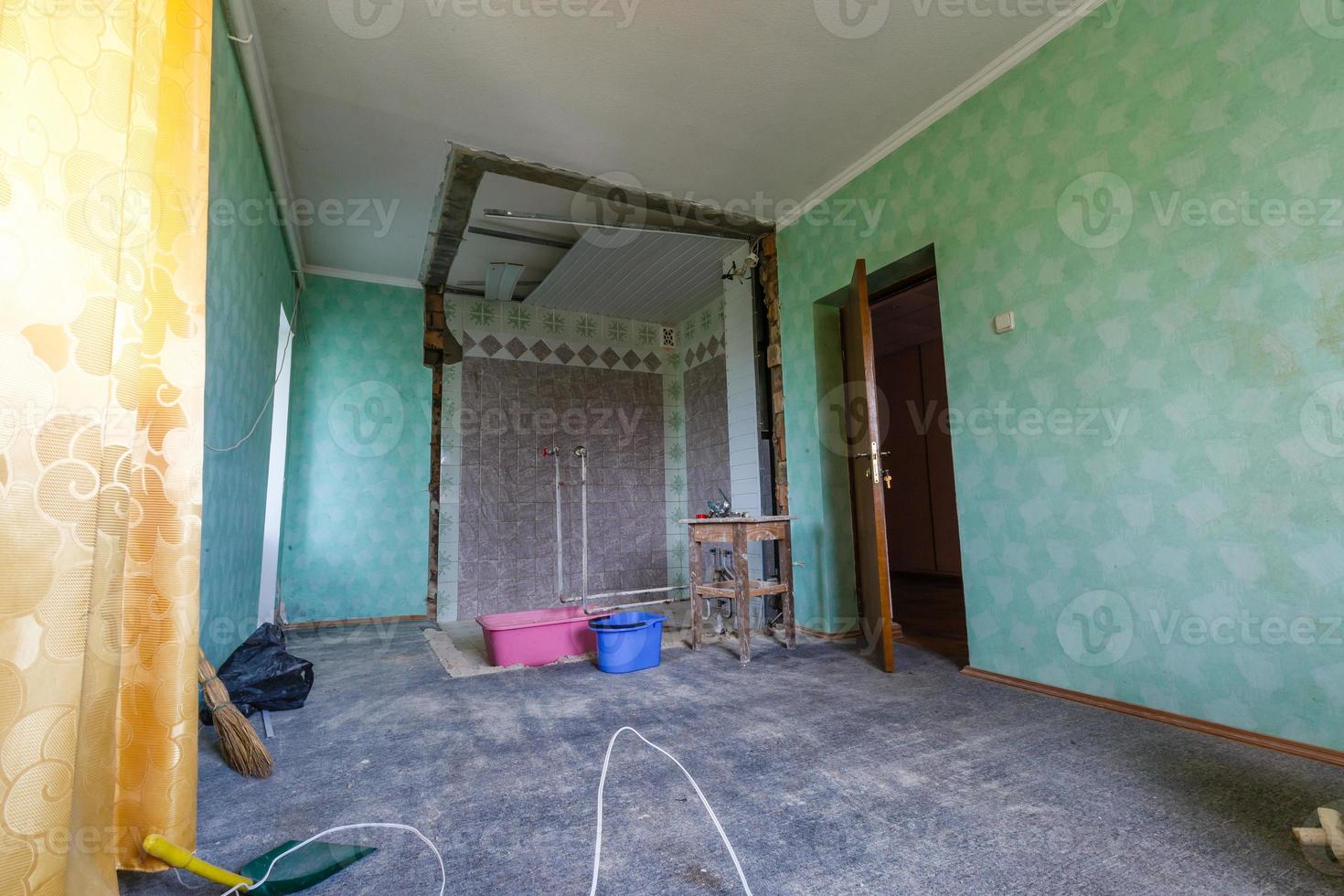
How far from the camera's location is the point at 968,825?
131cm

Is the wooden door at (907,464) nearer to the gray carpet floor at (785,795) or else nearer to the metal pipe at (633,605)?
the metal pipe at (633,605)

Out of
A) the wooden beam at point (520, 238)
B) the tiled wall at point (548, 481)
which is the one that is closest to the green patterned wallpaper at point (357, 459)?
the tiled wall at point (548, 481)

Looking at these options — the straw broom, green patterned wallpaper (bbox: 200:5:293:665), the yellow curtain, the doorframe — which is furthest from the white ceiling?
the straw broom

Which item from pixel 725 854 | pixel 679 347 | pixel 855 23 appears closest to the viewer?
pixel 725 854

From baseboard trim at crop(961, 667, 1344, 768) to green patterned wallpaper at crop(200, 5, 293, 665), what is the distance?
3110mm

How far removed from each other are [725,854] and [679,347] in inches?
197

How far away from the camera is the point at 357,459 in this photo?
174 inches

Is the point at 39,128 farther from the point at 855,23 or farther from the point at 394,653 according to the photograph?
the point at 394,653

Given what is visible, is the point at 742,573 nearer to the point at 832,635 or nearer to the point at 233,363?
the point at 832,635

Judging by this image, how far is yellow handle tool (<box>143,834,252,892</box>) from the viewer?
108cm

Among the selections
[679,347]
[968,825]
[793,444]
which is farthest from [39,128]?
[679,347]

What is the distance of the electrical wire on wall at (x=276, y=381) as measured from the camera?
2.37 m

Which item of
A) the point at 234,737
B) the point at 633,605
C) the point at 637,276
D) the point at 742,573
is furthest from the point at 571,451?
the point at 234,737

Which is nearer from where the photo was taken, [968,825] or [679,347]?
[968,825]
